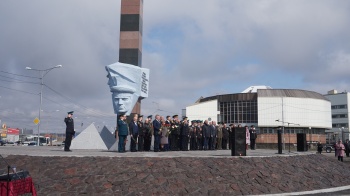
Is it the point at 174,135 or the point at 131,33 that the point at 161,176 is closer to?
the point at 174,135

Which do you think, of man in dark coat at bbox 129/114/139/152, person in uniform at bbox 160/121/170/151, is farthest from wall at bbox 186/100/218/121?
man in dark coat at bbox 129/114/139/152

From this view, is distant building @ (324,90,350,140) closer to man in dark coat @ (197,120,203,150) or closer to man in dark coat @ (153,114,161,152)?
man in dark coat @ (197,120,203,150)

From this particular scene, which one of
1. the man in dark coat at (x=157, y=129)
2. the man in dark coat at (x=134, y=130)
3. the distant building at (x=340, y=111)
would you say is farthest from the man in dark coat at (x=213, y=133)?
the distant building at (x=340, y=111)

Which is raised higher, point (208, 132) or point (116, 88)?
point (116, 88)

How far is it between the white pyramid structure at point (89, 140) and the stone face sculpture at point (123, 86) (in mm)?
3103

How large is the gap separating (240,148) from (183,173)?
3.71 m

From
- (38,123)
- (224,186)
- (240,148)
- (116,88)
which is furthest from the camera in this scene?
(38,123)

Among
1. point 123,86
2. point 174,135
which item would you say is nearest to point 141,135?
point 174,135

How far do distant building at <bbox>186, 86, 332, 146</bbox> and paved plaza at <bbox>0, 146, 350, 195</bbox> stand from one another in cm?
5779

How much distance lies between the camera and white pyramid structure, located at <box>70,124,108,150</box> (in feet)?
69.4

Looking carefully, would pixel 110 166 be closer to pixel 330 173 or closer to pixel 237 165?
pixel 237 165

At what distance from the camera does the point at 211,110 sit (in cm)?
7325

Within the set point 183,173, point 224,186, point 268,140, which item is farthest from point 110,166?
point 268,140

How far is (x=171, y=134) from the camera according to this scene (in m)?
18.6
